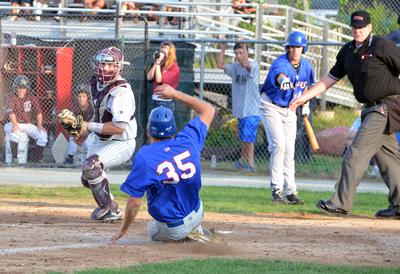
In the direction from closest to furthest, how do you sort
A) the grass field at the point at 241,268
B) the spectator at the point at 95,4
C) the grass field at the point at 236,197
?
1. the grass field at the point at 241,268
2. the grass field at the point at 236,197
3. the spectator at the point at 95,4

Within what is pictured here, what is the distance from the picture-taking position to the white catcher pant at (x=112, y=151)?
10.0 meters

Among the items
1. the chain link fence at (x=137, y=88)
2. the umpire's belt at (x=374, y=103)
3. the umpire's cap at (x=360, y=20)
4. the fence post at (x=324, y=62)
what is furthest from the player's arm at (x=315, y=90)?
the fence post at (x=324, y=62)

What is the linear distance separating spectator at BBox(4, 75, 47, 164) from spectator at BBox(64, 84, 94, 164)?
1.49ft

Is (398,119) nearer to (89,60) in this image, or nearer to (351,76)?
(351,76)

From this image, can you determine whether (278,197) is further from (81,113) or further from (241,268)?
(241,268)

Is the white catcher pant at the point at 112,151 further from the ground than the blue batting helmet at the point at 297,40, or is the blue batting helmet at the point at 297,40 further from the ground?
the blue batting helmet at the point at 297,40

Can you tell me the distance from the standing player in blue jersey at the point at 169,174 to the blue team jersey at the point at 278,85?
3645 mm

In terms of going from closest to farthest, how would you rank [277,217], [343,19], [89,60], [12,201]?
[277,217] → [12,201] → [89,60] → [343,19]

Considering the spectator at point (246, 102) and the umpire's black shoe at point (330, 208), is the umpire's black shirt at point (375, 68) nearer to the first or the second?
the umpire's black shoe at point (330, 208)

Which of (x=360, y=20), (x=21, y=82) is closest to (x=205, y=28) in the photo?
(x=21, y=82)

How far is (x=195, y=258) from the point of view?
7.79 meters

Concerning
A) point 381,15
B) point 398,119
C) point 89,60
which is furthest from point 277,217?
point 381,15

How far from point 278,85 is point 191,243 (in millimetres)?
3927

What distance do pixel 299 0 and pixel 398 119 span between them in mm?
12231
